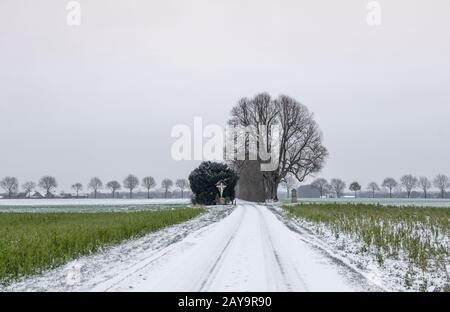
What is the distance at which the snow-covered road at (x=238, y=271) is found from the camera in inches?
280

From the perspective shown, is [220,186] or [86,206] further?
[86,206]

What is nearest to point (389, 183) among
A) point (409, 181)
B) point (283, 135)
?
point (409, 181)

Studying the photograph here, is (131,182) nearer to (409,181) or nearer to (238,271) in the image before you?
(409,181)

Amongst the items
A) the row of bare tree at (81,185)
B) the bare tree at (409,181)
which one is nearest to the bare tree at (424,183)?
the bare tree at (409,181)

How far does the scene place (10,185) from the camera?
14875 centimetres

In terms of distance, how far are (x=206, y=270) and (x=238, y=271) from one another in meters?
0.73

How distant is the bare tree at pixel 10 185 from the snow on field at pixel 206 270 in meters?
157

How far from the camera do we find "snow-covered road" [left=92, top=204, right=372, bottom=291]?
280 inches

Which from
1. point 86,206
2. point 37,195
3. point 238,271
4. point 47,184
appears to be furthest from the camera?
point 47,184

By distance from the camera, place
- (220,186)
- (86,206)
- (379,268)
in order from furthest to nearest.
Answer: (86,206)
(220,186)
(379,268)

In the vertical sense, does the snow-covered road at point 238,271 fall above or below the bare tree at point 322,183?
below

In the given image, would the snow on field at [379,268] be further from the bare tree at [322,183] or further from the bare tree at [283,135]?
the bare tree at [322,183]

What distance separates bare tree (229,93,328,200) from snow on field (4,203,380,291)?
42164mm

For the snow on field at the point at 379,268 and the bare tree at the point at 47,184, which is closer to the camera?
the snow on field at the point at 379,268
